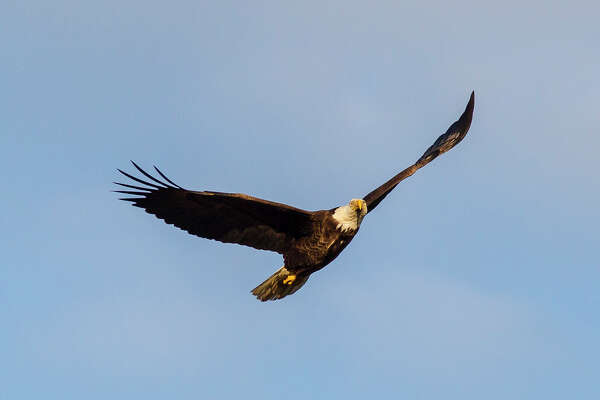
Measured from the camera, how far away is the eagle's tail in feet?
37.3

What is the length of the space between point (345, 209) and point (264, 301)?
4.97 feet

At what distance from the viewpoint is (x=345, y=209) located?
1092 cm

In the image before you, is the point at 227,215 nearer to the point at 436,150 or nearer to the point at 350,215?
the point at 350,215

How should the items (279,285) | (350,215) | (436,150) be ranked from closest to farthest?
(350,215) < (279,285) < (436,150)

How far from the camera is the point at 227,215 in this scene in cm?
1117

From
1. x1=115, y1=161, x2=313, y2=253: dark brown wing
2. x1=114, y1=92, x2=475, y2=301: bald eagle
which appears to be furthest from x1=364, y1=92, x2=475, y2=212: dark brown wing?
x1=115, y1=161, x2=313, y2=253: dark brown wing

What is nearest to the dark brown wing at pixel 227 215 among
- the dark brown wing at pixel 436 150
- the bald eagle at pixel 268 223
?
the bald eagle at pixel 268 223

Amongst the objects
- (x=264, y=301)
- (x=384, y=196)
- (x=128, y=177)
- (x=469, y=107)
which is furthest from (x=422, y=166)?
(x=128, y=177)

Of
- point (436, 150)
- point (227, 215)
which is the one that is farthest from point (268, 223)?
point (436, 150)

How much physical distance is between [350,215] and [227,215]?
1359 millimetres

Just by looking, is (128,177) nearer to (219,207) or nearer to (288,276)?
(219,207)

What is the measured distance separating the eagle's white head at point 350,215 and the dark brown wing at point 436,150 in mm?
640

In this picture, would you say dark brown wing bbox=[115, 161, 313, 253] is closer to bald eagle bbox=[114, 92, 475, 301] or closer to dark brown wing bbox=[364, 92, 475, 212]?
bald eagle bbox=[114, 92, 475, 301]

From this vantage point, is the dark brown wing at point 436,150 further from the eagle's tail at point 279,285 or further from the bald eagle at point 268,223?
the eagle's tail at point 279,285
